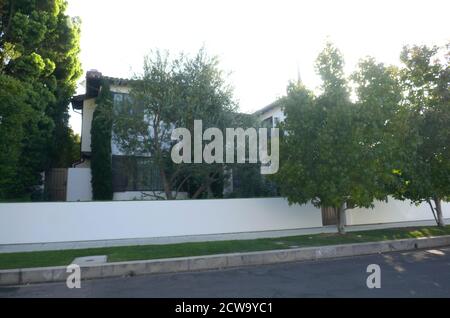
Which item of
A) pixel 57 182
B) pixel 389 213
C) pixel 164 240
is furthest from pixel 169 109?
pixel 389 213

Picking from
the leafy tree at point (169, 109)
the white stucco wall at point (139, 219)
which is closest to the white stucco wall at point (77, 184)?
the leafy tree at point (169, 109)

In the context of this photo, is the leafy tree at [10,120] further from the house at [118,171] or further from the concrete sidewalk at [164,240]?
the house at [118,171]

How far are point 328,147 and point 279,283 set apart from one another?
545 centimetres

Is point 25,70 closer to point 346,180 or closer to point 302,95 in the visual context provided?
point 302,95

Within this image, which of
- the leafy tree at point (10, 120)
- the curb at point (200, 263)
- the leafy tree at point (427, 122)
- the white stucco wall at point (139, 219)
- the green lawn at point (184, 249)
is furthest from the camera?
the leafy tree at point (427, 122)

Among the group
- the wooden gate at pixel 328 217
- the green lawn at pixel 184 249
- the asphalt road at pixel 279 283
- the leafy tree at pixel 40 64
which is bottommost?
the asphalt road at pixel 279 283

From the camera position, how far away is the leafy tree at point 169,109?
13391 millimetres

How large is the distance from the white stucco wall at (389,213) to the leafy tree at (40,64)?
13465mm

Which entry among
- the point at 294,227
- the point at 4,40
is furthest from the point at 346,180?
the point at 4,40

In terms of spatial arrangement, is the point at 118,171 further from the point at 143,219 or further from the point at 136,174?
the point at 143,219

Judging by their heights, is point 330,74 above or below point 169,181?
above

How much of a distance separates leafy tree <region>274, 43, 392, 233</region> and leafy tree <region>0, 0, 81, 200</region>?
991cm

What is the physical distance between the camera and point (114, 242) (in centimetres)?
1152
